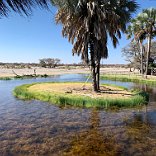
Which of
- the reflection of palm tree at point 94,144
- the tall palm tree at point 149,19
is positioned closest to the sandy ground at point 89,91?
the reflection of palm tree at point 94,144

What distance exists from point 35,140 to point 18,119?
14.7 ft

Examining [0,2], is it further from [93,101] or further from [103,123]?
[93,101]

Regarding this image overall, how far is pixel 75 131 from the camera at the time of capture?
1269 cm

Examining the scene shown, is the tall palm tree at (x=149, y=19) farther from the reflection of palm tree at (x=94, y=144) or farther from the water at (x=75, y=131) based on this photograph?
the reflection of palm tree at (x=94, y=144)

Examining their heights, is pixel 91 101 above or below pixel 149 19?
below

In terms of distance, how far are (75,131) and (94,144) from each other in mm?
2166

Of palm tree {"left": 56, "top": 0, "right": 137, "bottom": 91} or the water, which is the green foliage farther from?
palm tree {"left": 56, "top": 0, "right": 137, "bottom": 91}

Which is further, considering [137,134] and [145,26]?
[145,26]

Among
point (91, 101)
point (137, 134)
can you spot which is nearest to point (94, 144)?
point (137, 134)

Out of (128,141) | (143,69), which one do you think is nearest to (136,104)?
(128,141)

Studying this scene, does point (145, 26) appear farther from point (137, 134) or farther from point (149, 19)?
point (137, 134)

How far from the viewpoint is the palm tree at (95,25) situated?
21.5 meters

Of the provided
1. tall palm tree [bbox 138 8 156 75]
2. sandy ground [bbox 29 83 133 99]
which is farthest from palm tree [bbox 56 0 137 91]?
tall palm tree [bbox 138 8 156 75]

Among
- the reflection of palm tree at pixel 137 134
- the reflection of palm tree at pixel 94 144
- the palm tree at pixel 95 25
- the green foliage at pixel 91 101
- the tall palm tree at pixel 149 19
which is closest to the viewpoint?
the reflection of palm tree at pixel 94 144
